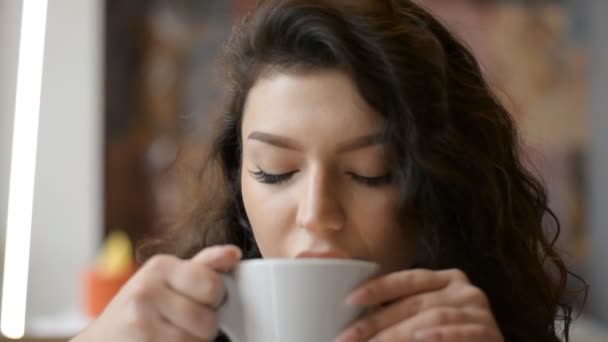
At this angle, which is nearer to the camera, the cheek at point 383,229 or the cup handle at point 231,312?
the cup handle at point 231,312

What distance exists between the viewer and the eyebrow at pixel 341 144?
25.6 inches

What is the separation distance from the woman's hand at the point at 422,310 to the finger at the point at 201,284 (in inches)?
3.5

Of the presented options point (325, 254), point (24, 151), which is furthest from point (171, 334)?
point (24, 151)

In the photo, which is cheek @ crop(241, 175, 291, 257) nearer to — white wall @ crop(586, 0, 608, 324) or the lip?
the lip

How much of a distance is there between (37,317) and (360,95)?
1.78 m

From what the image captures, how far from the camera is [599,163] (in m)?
2.47

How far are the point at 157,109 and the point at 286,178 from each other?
5.58ft

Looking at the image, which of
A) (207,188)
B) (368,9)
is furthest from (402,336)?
(207,188)

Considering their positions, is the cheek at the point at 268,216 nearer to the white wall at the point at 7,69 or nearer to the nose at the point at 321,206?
the nose at the point at 321,206

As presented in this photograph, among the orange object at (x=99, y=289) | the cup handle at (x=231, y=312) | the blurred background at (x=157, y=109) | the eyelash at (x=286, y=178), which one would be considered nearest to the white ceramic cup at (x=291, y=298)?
the cup handle at (x=231, y=312)

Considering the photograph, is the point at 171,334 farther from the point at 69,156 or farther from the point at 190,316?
the point at 69,156

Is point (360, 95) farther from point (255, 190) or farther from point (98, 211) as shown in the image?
point (98, 211)

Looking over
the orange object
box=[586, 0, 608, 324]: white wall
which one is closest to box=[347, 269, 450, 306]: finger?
the orange object

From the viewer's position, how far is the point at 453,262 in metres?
0.74
